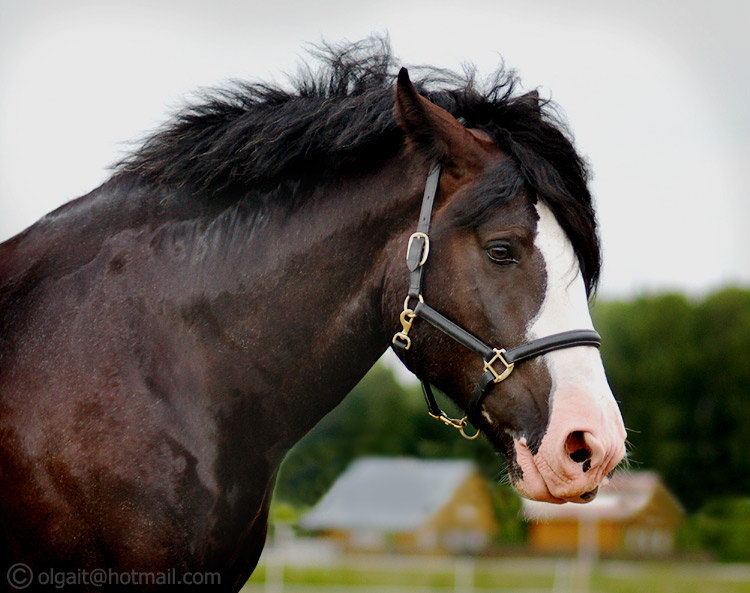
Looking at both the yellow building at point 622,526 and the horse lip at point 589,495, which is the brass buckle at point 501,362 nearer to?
the horse lip at point 589,495

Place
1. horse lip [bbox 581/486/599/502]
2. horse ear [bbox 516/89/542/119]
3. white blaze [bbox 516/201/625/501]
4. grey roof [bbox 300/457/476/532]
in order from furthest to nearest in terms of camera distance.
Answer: grey roof [bbox 300/457/476/532]
horse ear [bbox 516/89/542/119]
horse lip [bbox 581/486/599/502]
white blaze [bbox 516/201/625/501]

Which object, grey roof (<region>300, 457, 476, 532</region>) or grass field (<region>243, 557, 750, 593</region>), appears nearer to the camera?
grey roof (<region>300, 457, 476, 532</region>)

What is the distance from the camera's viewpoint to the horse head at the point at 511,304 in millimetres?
3133

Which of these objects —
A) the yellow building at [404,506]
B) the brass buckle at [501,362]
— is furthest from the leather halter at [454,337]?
the yellow building at [404,506]

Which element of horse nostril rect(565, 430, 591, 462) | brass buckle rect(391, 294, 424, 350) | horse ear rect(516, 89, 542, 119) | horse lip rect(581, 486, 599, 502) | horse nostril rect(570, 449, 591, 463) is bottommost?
horse lip rect(581, 486, 599, 502)

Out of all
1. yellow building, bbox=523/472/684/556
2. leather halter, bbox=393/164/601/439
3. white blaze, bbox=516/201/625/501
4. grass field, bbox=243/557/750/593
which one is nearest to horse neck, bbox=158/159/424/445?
A: leather halter, bbox=393/164/601/439

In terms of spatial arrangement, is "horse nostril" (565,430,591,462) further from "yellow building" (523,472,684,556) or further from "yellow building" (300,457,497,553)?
"yellow building" (523,472,684,556)

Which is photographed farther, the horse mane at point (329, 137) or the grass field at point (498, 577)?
the grass field at point (498, 577)

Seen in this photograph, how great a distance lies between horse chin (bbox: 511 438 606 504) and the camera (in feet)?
10.5

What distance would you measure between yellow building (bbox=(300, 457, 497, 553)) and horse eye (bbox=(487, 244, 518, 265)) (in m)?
3.37

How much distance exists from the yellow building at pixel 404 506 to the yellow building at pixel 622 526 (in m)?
2.20

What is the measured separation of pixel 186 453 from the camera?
10.8 ft

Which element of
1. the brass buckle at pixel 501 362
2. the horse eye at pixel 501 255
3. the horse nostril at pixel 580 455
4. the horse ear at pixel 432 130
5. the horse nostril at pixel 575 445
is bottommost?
the horse nostril at pixel 580 455

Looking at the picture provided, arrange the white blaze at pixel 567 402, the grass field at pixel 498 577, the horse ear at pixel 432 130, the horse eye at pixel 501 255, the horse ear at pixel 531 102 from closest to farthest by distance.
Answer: the white blaze at pixel 567 402 < the horse eye at pixel 501 255 < the horse ear at pixel 432 130 < the horse ear at pixel 531 102 < the grass field at pixel 498 577
